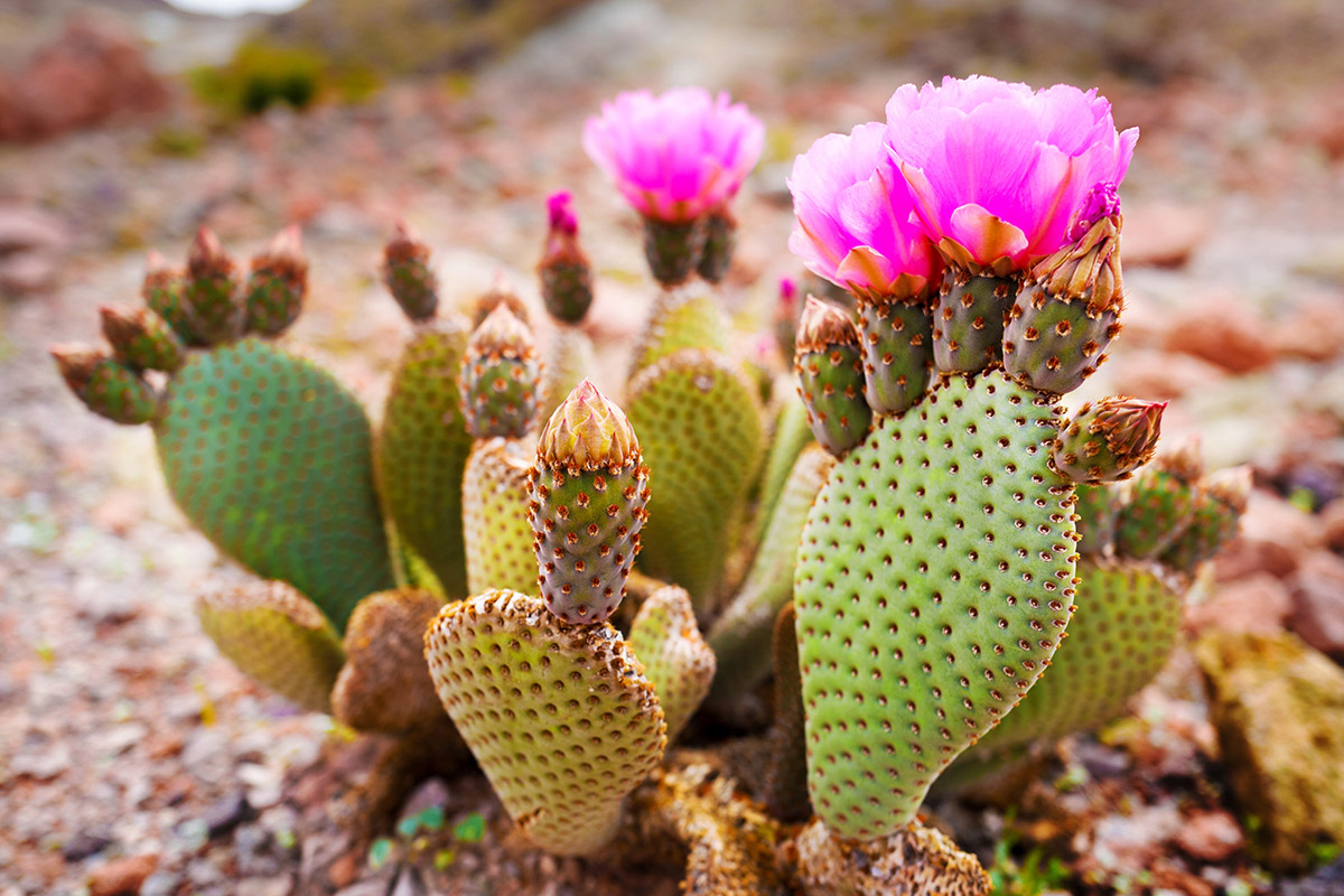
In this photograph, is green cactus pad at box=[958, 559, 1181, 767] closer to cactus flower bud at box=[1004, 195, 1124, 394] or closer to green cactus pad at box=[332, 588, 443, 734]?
cactus flower bud at box=[1004, 195, 1124, 394]

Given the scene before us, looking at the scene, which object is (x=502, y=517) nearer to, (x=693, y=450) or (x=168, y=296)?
(x=693, y=450)

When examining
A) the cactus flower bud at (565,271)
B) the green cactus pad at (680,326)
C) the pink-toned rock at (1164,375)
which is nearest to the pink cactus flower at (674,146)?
the cactus flower bud at (565,271)

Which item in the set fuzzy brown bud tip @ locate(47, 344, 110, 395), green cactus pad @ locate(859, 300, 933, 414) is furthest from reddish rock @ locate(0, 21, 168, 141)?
green cactus pad @ locate(859, 300, 933, 414)

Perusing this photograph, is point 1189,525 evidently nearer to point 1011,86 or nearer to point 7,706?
point 1011,86

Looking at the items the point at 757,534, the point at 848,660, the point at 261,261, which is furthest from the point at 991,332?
the point at 261,261

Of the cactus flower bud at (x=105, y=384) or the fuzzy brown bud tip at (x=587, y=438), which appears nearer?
the fuzzy brown bud tip at (x=587, y=438)

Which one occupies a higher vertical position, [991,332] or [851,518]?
[991,332]

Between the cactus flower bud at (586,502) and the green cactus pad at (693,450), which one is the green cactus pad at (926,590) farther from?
the green cactus pad at (693,450)

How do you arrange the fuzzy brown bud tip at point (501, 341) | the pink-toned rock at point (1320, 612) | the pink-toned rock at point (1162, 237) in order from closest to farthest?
the fuzzy brown bud tip at point (501, 341)
the pink-toned rock at point (1320, 612)
the pink-toned rock at point (1162, 237)
